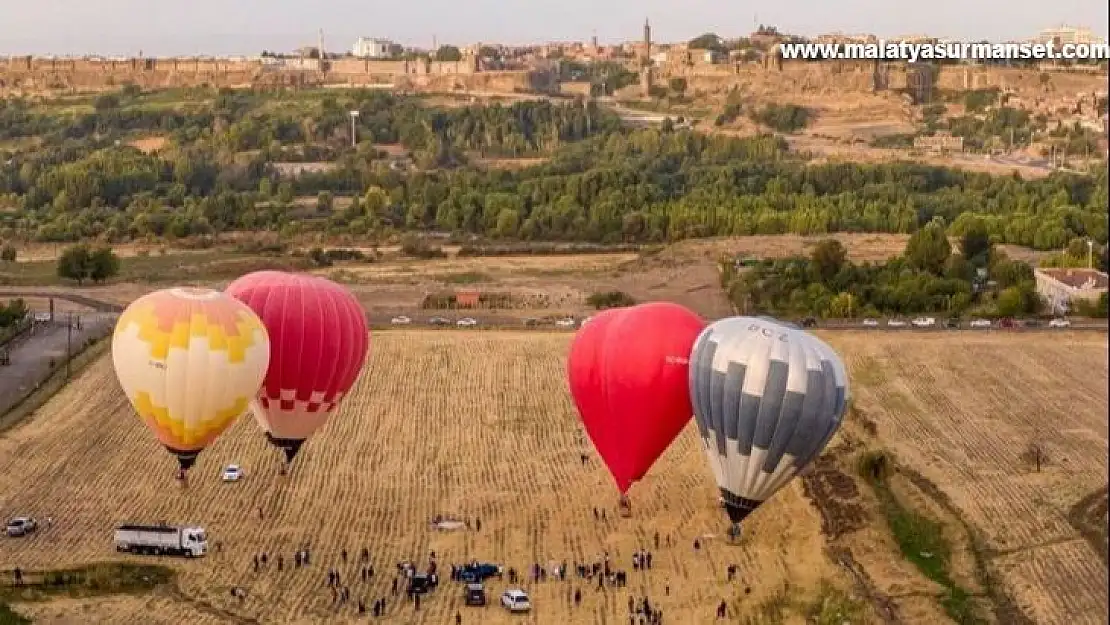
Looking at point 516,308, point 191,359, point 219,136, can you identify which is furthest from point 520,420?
point 219,136

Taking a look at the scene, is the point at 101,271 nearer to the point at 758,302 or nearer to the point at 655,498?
the point at 758,302

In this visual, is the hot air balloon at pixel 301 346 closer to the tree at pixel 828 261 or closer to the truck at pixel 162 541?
the truck at pixel 162 541

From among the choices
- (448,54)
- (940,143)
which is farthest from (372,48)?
(940,143)

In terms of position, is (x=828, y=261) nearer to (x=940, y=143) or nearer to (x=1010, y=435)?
(x=1010, y=435)

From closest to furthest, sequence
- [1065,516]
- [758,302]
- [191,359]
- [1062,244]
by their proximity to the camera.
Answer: [191,359], [1065,516], [758,302], [1062,244]

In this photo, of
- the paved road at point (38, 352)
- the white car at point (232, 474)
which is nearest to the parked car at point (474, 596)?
the white car at point (232, 474)

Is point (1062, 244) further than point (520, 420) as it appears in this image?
Yes
